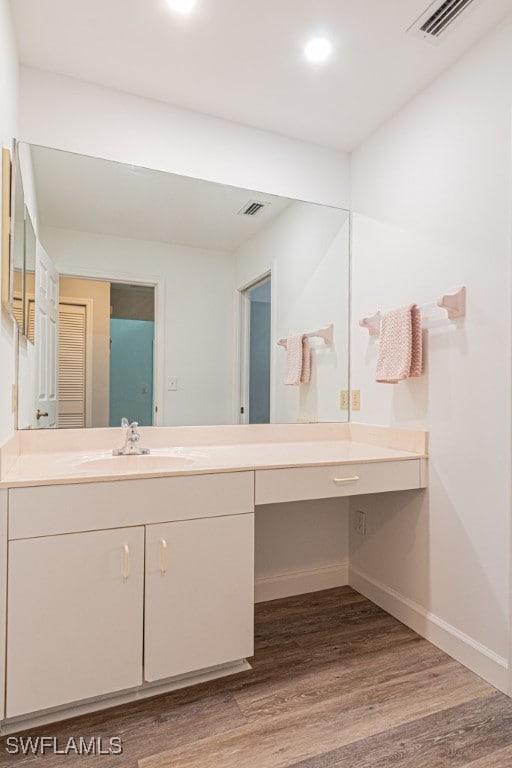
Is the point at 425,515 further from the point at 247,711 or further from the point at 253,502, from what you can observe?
the point at 247,711

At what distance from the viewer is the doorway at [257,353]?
236cm

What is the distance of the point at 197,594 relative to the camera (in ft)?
5.22

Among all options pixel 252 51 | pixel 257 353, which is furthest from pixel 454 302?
pixel 252 51

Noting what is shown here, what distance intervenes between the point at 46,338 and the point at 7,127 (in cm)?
79

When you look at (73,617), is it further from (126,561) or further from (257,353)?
(257,353)

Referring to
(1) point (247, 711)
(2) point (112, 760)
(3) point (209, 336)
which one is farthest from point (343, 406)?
(2) point (112, 760)

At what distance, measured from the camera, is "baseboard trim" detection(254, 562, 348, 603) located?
7.68ft

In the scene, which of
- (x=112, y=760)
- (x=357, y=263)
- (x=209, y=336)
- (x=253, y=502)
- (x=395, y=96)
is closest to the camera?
(x=112, y=760)

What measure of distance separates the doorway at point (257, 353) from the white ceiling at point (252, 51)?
85 cm

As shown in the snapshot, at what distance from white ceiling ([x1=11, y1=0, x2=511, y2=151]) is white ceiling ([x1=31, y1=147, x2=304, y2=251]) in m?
0.35

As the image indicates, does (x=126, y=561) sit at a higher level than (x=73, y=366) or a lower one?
lower

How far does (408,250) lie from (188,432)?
4.40 ft

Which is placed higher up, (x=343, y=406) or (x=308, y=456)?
(x=343, y=406)

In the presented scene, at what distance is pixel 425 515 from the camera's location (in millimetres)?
2004
